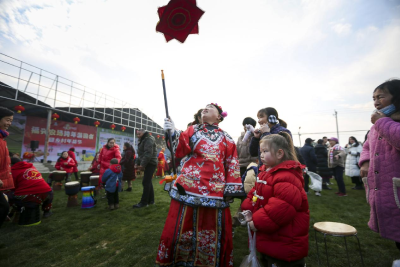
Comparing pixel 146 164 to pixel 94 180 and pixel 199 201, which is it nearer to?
pixel 94 180

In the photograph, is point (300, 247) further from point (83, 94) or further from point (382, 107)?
point (83, 94)

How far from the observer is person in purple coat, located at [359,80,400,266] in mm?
1649

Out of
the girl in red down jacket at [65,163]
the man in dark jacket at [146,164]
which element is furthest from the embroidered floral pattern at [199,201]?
the girl in red down jacket at [65,163]

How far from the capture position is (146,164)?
5.10m

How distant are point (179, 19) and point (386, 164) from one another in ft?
8.86

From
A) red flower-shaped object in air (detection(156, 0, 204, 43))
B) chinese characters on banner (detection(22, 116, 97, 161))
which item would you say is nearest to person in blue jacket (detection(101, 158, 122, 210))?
red flower-shaped object in air (detection(156, 0, 204, 43))

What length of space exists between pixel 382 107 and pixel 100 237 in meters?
4.28

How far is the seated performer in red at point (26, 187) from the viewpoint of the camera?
3.71 metres

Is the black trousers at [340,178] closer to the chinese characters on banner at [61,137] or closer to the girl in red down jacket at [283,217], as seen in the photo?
the girl in red down jacket at [283,217]

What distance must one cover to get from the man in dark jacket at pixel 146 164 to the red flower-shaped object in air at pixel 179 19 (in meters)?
3.38

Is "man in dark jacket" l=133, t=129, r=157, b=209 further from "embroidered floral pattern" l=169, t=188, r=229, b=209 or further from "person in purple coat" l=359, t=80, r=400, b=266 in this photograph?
"person in purple coat" l=359, t=80, r=400, b=266

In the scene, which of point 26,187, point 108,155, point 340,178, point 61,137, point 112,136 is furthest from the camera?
point 112,136

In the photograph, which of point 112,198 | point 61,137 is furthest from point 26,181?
point 61,137

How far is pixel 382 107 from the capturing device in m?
1.87
